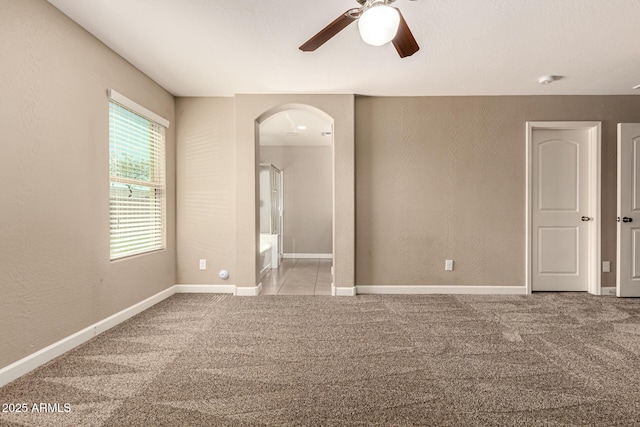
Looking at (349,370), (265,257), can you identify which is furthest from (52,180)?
(265,257)

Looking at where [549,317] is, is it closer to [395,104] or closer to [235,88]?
[395,104]

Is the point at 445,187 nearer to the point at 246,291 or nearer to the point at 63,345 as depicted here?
the point at 246,291

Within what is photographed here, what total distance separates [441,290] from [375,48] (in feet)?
9.16

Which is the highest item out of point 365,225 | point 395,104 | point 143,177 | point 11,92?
point 395,104

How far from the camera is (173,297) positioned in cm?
392

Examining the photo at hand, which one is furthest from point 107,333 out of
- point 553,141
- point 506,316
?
point 553,141

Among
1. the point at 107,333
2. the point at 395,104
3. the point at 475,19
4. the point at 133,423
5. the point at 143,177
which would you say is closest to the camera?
the point at 133,423

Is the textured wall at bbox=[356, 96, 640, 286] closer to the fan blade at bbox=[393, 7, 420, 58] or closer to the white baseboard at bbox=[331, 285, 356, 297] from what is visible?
the white baseboard at bbox=[331, 285, 356, 297]

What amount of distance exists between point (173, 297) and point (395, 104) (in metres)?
3.46

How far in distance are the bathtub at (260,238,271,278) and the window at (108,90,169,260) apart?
161 centimetres

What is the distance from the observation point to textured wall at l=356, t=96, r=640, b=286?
13.3 feet

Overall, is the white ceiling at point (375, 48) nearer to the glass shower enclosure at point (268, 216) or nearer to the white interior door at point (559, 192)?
the white interior door at point (559, 192)

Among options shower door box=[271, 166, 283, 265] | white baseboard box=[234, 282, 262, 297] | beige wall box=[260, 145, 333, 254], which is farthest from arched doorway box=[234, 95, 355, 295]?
beige wall box=[260, 145, 333, 254]

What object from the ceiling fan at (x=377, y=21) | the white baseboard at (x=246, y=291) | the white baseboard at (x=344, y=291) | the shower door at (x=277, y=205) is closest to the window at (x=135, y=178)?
the white baseboard at (x=246, y=291)
